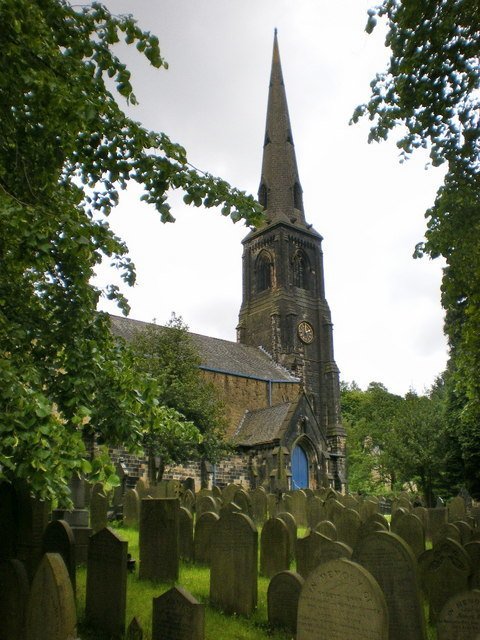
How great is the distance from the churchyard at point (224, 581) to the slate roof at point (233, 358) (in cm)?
2377

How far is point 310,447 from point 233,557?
75.6 ft

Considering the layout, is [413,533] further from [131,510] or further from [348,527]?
[131,510]

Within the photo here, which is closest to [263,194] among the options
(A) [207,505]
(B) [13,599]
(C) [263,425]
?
(C) [263,425]

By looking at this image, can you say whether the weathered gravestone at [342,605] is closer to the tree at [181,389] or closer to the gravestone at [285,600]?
the gravestone at [285,600]

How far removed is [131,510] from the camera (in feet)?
41.3

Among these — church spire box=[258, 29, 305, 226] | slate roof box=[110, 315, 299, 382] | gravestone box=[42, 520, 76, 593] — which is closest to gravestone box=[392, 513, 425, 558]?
gravestone box=[42, 520, 76, 593]

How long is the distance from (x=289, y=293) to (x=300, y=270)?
2.97 m

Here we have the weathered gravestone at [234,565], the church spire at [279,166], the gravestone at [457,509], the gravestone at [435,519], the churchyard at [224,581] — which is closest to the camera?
the churchyard at [224,581]

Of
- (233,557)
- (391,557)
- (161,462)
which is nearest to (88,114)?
(391,557)

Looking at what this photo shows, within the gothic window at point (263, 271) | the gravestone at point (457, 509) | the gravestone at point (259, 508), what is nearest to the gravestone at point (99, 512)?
the gravestone at point (259, 508)

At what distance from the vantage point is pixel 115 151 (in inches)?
222

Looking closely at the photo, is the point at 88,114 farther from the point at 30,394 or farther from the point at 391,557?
the point at 391,557

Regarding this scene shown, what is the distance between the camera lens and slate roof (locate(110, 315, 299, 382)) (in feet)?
108

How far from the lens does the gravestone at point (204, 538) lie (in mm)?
8867
